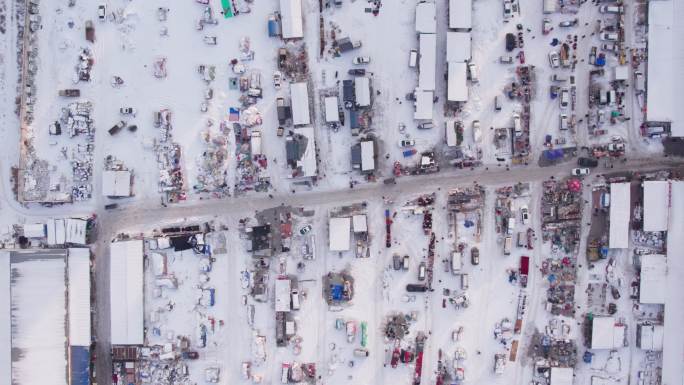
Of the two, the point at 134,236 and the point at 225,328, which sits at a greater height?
the point at 134,236

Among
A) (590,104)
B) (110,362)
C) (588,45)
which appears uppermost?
(588,45)

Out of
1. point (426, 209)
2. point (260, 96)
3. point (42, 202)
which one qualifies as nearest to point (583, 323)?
point (426, 209)

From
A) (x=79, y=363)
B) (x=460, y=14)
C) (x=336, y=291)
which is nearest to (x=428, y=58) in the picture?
(x=460, y=14)

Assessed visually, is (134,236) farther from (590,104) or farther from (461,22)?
(590,104)

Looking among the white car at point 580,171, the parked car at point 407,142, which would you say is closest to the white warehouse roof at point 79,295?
the parked car at point 407,142

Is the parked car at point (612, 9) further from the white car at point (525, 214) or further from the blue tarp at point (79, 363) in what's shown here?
the blue tarp at point (79, 363)

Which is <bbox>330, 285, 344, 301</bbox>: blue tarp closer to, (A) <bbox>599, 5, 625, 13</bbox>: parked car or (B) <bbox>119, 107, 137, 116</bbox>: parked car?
(B) <bbox>119, 107, 137, 116</bbox>: parked car

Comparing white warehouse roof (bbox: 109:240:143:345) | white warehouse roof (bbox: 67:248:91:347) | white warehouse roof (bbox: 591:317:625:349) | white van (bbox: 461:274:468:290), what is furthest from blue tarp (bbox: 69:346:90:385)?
white warehouse roof (bbox: 591:317:625:349)

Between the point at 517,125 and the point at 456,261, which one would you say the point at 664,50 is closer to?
the point at 517,125
